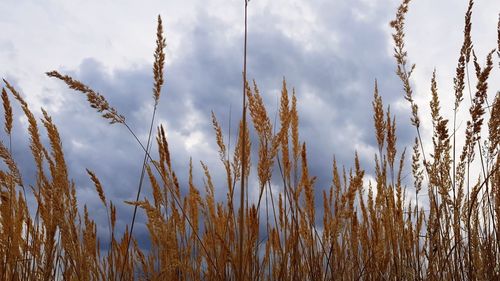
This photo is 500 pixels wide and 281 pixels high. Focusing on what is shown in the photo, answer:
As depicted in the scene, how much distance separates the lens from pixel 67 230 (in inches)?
72.2

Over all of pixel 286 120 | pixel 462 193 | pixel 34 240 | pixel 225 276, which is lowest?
pixel 225 276

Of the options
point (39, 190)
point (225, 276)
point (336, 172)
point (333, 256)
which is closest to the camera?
point (225, 276)

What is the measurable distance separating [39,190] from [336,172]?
4.99 ft

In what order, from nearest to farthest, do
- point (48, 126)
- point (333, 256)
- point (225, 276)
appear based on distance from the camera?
point (48, 126) → point (225, 276) → point (333, 256)

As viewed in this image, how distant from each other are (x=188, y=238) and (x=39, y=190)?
0.77 m

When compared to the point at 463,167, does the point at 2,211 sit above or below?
below

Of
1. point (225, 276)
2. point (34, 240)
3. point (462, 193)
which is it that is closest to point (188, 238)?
point (225, 276)

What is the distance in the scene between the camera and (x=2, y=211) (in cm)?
229

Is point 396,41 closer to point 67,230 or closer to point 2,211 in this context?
point 67,230

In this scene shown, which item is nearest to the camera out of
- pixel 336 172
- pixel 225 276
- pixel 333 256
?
pixel 225 276

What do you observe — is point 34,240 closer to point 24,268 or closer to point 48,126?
point 24,268

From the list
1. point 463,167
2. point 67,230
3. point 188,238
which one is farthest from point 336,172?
point 67,230

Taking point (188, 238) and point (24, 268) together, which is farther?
point (188, 238)

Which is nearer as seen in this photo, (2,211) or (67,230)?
(67,230)
